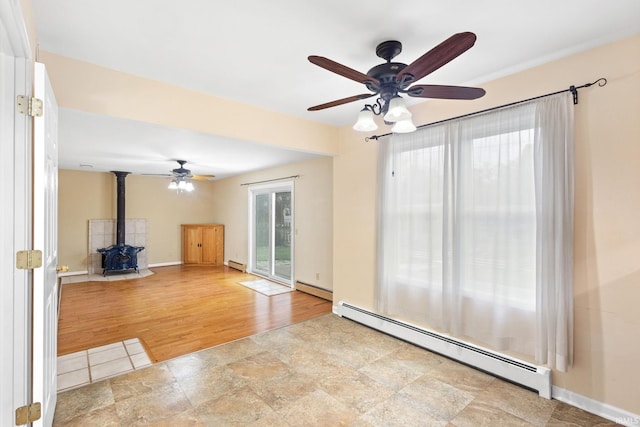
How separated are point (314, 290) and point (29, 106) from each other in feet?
14.4

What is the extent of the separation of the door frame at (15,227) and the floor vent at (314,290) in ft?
12.5

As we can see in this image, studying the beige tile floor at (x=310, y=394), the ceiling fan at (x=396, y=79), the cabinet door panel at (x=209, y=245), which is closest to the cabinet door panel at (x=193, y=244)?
the cabinet door panel at (x=209, y=245)

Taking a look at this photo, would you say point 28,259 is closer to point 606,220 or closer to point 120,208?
point 606,220

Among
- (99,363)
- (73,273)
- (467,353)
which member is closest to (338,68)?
(467,353)

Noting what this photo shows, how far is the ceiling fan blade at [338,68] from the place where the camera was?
1571mm

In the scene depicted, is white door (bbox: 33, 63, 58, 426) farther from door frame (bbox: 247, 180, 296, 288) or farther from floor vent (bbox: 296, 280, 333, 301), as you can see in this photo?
door frame (bbox: 247, 180, 296, 288)

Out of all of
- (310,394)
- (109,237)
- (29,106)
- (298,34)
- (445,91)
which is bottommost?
(310,394)

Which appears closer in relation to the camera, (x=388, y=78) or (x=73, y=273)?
(x=388, y=78)

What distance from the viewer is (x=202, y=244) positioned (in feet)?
26.6

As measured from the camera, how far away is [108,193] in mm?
7211

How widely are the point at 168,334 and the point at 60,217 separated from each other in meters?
5.33

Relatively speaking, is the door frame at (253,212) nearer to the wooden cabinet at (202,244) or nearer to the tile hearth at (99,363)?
the wooden cabinet at (202,244)

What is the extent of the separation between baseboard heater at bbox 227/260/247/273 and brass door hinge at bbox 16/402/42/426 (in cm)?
566

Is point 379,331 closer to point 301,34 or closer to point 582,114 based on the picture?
point 582,114
